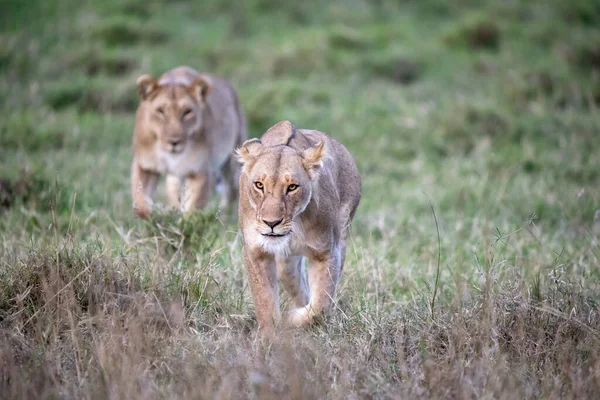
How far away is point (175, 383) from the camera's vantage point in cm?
375

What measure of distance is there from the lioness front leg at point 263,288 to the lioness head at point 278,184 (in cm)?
14

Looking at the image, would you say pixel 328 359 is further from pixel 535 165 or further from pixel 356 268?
pixel 535 165

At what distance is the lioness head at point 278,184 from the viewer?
13.7 ft

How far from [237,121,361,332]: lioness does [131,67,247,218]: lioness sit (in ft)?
6.17

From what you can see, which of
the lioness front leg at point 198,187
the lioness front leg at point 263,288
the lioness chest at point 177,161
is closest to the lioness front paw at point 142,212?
the lioness chest at point 177,161

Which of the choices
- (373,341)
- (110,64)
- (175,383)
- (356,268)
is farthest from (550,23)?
(175,383)

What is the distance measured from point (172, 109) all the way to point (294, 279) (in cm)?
232

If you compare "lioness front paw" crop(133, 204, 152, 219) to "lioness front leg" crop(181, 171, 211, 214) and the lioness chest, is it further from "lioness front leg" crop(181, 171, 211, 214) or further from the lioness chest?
"lioness front leg" crop(181, 171, 211, 214)

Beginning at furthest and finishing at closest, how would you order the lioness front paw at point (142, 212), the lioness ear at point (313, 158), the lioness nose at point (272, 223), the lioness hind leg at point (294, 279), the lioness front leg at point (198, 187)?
the lioness front leg at point (198, 187), the lioness front paw at point (142, 212), the lioness hind leg at point (294, 279), the lioness ear at point (313, 158), the lioness nose at point (272, 223)

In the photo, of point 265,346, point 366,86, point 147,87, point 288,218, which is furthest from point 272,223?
point 366,86

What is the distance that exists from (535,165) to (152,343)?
17.7 feet

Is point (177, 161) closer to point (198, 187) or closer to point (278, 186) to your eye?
point (198, 187)

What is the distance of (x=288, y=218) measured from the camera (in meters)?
4.20

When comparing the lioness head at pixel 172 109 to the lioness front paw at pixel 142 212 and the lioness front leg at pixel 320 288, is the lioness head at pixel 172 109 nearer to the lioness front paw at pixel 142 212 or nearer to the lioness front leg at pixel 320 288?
the lioness front paw at pixel 142 212
